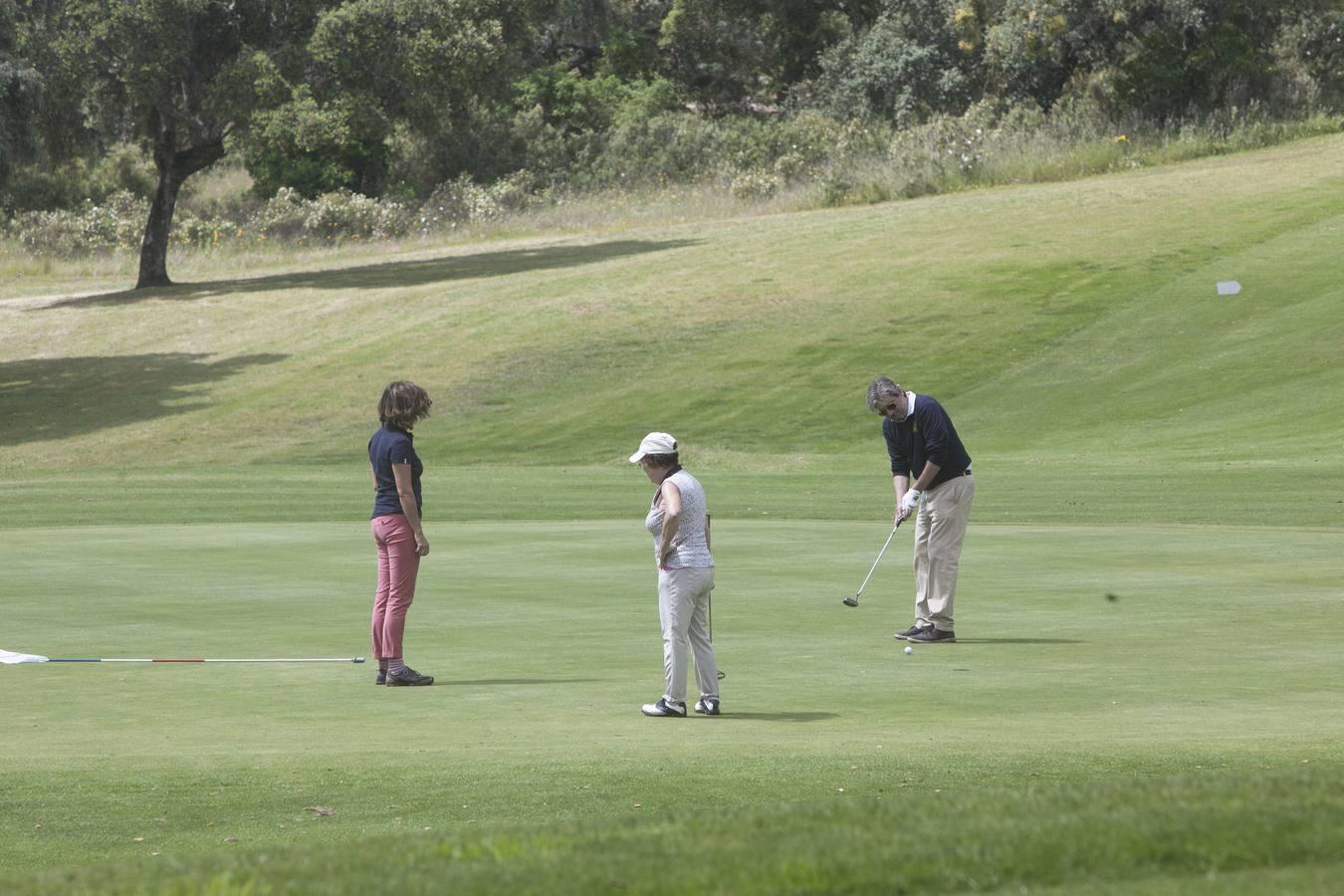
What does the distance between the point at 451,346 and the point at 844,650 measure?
31.2 meters

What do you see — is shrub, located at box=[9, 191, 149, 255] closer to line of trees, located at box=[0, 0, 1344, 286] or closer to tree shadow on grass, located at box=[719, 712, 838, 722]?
line of trees, located at box=[0, 0, 1344, 286]

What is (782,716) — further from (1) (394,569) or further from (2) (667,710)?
(1) (394,569)

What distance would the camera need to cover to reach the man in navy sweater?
1377 cm

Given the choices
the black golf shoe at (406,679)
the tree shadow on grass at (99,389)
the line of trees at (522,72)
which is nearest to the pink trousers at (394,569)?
the black golf shoe at (406,679)

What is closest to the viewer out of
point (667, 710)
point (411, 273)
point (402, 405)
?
point (667, 710)

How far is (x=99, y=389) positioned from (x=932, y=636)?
109 feet

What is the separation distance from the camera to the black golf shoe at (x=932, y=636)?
13.4 meters

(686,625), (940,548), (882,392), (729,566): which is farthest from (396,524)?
(729,566)

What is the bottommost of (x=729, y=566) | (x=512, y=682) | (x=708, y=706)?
(x=729, y=566)

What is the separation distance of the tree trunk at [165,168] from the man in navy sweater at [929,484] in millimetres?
40462

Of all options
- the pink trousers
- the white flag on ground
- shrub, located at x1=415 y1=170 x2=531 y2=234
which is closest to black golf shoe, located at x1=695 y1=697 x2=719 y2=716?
the pink trousers

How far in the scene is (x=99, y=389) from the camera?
141ft

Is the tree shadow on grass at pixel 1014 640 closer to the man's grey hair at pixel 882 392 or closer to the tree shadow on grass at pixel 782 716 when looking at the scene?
the man's grey hair at pixel 882 392

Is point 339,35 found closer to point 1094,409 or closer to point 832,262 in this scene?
point 832,262
